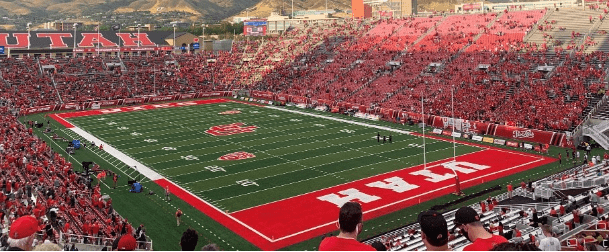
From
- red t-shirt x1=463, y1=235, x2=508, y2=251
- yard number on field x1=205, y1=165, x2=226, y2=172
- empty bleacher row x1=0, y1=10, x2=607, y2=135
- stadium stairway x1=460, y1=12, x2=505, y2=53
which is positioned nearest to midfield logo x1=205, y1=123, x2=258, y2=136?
yard number on field x1=205, y1=165, x2=226, y2=172

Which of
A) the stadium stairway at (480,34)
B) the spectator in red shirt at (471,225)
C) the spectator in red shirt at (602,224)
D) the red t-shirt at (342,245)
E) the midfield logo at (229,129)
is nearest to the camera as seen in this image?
the red t-shirt at (342,245)

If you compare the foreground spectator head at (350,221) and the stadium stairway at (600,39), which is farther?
the stadium stairway at (600,39)

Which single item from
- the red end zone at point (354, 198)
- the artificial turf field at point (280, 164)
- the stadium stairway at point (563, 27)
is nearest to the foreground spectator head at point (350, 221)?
the red end zone at point (354, 198)

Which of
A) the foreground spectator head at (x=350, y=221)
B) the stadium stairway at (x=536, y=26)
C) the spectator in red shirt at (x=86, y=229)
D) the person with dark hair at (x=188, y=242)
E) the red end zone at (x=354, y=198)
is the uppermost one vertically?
the stadium stairway at (x=536, y=26)

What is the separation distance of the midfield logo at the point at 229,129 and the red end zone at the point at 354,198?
37.8 ft

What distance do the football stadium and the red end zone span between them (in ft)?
0.38

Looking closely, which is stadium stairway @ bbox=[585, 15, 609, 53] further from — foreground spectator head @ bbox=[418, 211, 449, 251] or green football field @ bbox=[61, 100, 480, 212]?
foreground spectator head @ bbox=[418, 211, 449, 251]

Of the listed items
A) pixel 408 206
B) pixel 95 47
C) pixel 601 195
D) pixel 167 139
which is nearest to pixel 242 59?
pixel 95 47

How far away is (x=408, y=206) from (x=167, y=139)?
18.4 metres

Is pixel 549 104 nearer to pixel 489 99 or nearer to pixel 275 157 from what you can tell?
pixel 489 99

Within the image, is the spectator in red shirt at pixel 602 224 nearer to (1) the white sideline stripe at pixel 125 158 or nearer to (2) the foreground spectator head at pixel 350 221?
(2) the foreground spectator head at pixel 350 221

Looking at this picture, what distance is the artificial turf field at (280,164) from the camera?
18.4m

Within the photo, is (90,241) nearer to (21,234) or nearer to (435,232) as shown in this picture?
(21,234)

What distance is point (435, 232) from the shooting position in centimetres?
381
